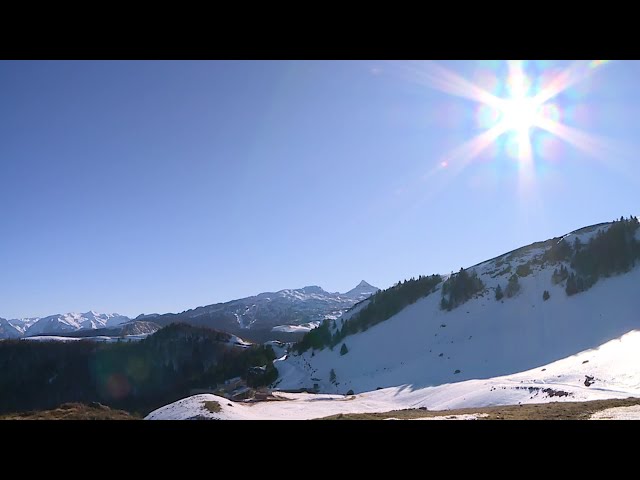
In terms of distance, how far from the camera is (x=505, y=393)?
120ft

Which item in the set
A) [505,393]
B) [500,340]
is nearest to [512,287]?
[500,340]

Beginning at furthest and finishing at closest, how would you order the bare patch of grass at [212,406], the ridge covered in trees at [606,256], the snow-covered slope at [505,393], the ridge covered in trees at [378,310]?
the ridge covered in trees at [378,310]
the ridge covered in trees at [606,256]
the snow-covered slope at [505,393]
the bare patch of grass at [212,406]

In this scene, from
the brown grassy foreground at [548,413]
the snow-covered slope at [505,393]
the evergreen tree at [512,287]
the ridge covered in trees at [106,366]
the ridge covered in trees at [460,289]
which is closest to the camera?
the brown grassy foreground at [548,413]

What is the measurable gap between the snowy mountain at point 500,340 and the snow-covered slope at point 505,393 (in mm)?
173

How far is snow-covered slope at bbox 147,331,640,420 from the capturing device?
→ 3119 cm

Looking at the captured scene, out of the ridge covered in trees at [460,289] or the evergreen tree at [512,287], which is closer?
the evergreen tree at [512,287]

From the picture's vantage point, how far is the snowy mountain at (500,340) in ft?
136

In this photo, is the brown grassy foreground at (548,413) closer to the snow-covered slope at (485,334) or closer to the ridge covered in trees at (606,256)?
the snow-covered slope at (485,334)

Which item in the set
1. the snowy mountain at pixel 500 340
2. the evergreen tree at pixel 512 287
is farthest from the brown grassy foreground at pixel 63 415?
the evergreen tree at pixel 512 287

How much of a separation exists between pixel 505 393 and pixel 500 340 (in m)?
39.2

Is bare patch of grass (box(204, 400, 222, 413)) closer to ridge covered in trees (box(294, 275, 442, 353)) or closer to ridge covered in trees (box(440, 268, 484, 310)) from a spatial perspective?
ridge covered in trees (box(440, 268, 484, 310))
